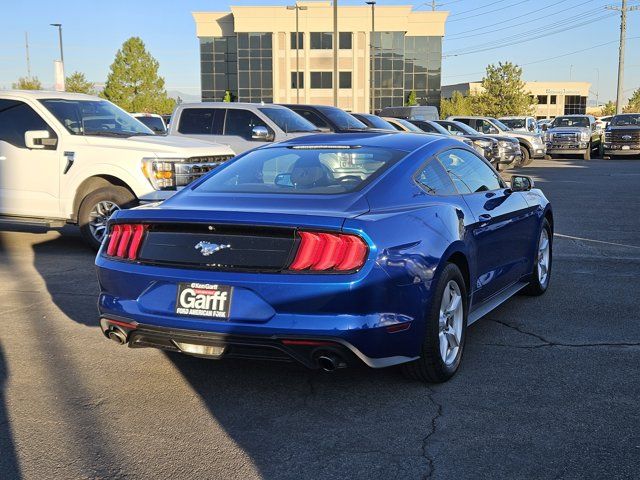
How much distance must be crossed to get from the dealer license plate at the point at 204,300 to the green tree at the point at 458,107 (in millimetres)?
65188

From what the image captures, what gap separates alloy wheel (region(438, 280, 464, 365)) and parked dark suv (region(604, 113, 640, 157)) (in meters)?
29.6

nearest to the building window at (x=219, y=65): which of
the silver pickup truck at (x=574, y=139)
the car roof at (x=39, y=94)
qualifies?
the silver pickup truck at (x=574, y=139)

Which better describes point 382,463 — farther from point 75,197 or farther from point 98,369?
point 75,197

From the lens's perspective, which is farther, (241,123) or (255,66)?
(255,66)

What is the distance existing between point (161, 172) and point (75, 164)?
1.13m

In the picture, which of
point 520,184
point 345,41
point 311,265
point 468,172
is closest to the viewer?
point 311,265

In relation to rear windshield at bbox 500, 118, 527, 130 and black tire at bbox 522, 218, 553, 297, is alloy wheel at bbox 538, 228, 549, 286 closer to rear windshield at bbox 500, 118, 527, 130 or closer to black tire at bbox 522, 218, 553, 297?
black tire at bbox 522, 218, 553, 297

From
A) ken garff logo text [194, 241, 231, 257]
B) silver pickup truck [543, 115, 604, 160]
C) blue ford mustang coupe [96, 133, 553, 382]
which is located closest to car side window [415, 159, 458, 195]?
blue ford mustang coupe [96, 133, 553, 382]

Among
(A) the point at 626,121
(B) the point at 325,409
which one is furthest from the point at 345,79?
(B) the point at 325,409

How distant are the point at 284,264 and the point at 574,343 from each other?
257 cm

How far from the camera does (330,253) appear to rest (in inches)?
153

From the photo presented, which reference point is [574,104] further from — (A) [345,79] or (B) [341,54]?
(B) [341,54]

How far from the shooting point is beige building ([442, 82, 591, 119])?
114 metres

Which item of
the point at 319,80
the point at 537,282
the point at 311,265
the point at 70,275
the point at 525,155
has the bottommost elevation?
the point at 70,275
